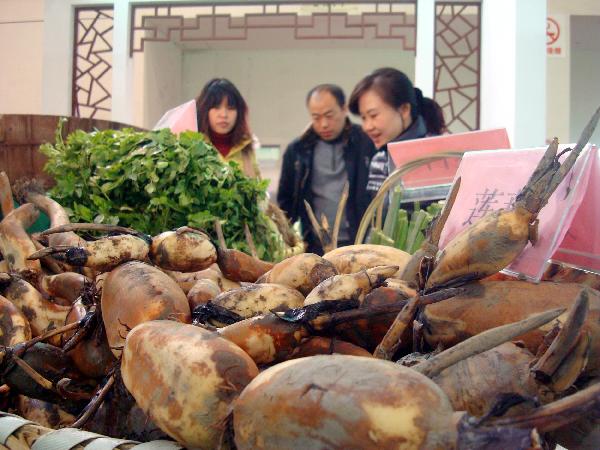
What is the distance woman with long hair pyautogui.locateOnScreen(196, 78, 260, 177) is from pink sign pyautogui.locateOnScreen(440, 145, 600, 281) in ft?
6.42

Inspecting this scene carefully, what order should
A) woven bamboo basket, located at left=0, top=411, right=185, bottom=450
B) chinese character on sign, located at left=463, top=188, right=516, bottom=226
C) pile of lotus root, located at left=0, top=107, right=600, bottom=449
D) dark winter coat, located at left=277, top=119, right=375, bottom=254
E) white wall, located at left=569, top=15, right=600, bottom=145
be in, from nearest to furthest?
pile of lotus root, located at left=0, top=107, right=600, bottom=449, woven bamboo basket, located at left=0, top=411, right=185, bottom=450, chinese character on sign, located at left=463, top=188, right=516, bottom=226, dark winter coat, located at left=277, top=119, right=375, bottom=254, white wall, located at left=569, top=15, right=600, bottom=145

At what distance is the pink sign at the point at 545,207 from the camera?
3.15 ft

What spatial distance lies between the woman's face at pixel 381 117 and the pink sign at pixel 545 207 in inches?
61.7

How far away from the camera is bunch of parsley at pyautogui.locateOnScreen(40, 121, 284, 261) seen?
2049 millimetres

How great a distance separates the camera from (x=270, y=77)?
8719mm

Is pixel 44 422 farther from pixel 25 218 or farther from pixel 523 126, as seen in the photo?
pixel 523 126

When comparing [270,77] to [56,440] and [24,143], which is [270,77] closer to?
[24,143]

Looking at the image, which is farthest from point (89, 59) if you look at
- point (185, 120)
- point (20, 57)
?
point (185, 120)

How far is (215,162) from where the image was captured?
227cm

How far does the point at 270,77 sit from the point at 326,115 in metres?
5.56

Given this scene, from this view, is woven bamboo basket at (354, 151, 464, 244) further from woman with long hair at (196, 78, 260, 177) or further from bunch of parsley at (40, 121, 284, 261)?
woman with long hair at (196, 78, 260, 177)

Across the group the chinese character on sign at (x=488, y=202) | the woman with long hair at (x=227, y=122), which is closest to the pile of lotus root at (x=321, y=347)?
the chinese character on sign at (x=488, y=202)

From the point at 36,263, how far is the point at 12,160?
859 mm

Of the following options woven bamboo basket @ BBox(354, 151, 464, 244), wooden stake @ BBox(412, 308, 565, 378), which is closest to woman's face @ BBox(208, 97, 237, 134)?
woven bamboo basket @ BBox(354, 151, 464, 244)
